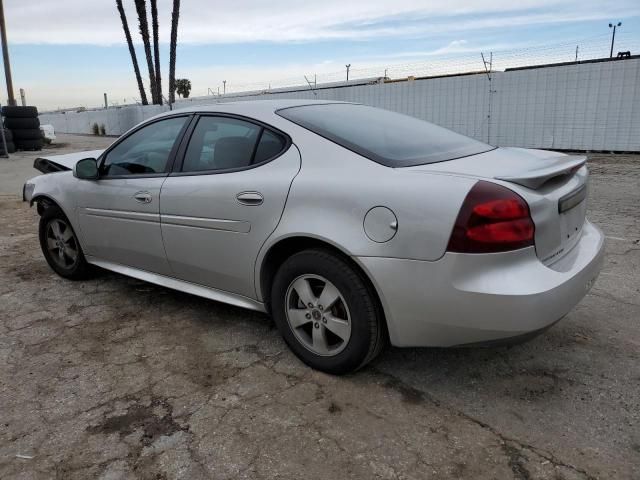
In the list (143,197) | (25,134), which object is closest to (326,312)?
(143,197)

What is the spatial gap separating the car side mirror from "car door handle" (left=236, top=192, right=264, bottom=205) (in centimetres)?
154

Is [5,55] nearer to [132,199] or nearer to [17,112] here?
[17,112]

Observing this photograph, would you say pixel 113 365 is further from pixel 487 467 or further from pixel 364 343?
pixel 487 467

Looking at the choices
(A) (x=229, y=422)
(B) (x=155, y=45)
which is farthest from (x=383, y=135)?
(B) (x=155, y=45)

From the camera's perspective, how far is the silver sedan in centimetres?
229

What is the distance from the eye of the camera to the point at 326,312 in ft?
9.01

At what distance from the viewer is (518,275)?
229cm

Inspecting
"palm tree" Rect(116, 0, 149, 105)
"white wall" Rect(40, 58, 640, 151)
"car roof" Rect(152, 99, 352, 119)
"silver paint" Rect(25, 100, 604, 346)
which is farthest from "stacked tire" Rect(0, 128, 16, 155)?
"silver paint" Rect(25, 100, 604, 346)

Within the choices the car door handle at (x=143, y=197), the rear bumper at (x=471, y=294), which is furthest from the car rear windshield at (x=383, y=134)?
the car door handle at (x=143, y=197)

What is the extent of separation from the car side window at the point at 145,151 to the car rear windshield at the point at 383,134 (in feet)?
2.95

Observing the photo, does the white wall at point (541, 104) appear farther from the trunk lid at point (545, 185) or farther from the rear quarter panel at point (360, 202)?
the rear quarter panel at point (360, 202)

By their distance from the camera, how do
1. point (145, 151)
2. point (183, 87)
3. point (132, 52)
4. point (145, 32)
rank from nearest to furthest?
point (145, 151) < point (145, 32) < point (132, 52) < point (183, 87)

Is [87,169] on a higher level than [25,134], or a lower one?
higher

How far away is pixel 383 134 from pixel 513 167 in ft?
2.52
